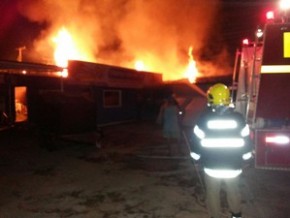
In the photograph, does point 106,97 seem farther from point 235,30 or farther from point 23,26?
point 235,30

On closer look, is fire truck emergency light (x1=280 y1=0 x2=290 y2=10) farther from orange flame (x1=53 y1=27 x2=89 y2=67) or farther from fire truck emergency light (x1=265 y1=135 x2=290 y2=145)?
orange flame (x1=53 y1=27 x2=89 y2=67)

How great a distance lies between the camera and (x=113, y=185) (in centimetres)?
717

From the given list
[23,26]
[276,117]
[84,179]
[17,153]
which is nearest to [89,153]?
[17,153]

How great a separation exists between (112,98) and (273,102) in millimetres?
13905

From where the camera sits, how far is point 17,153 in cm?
1066

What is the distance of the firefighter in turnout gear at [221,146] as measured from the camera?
4559 mm

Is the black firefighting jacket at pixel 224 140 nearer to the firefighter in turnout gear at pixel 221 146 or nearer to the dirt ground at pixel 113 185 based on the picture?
the firefighter in turnout gear at pixel 221 146

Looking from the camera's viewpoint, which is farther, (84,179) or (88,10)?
(88,10)

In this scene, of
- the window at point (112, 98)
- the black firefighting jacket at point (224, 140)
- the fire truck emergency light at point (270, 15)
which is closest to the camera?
the black firefighting jacket at point (224, 140)

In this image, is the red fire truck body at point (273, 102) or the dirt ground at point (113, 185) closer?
the dirt ground at point (113, 185)

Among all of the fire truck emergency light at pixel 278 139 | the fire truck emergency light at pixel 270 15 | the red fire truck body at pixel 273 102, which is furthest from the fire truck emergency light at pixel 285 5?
the fire truck emergency light at pixel 278 139

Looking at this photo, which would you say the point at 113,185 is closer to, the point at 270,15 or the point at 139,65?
the point at 270,15

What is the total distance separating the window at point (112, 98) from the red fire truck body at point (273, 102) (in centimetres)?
1292

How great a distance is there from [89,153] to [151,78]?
12402 millimetres
